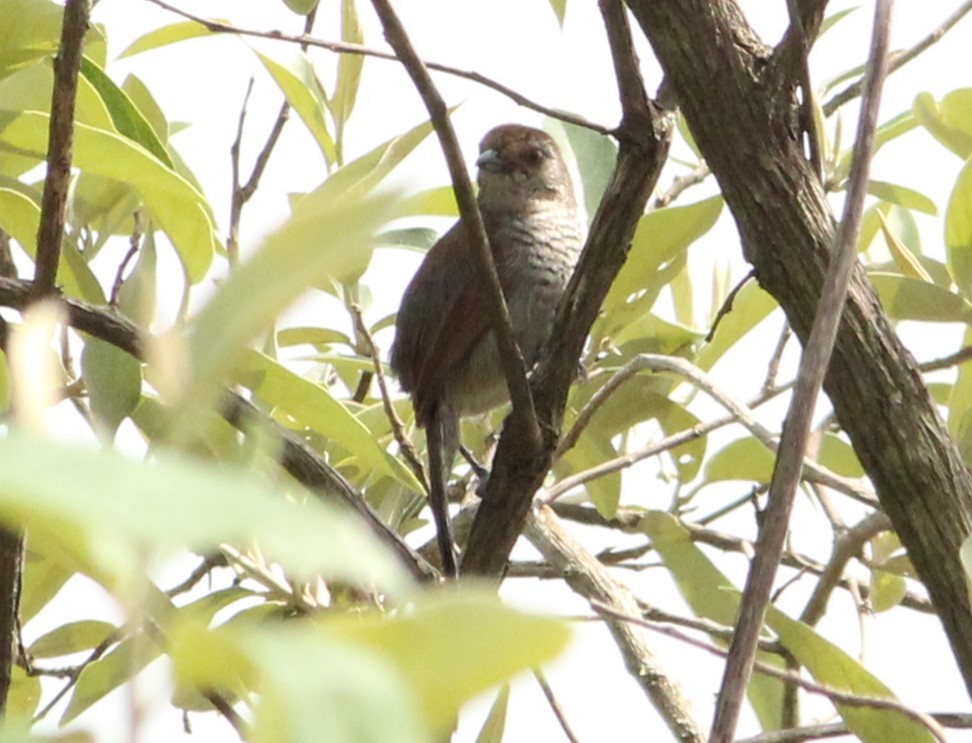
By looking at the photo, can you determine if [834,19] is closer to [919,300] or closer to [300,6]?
[919,300]

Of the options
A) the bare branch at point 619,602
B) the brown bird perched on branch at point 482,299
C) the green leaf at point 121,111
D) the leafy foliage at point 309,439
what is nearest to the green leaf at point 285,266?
the leafy foliage at point 309,439

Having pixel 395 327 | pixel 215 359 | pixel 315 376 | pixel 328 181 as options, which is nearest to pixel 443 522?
pixel 315 376

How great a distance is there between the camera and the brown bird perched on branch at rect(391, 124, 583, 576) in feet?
12.6

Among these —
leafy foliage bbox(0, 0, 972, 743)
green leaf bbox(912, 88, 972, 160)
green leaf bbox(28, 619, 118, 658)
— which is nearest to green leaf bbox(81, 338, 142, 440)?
leafy foliage bbox(0, 0, 972, 743)

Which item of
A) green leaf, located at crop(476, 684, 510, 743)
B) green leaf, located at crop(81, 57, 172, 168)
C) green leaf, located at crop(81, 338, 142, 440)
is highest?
green leaf, located at crop(81, 57, 172, 168)

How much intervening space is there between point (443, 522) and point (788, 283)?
98 centimetres

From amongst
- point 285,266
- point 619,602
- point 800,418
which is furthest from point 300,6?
point 285,266

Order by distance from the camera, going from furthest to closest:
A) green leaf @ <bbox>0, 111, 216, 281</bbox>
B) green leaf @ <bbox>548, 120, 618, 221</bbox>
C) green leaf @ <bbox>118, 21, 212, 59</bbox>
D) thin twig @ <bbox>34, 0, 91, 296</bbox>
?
1. green leaf @ <bbox>548, 120, 618, 221</bbox>
2. green leaf @ <bbox>118, 21, 212, 59</bbox>
3. green leaf @ <bbox>0, 111, 216, 281</bbox>
4. thin twig @ <bbox>34, 0, 91, 296</bbox>

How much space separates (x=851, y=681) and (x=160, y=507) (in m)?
1.48

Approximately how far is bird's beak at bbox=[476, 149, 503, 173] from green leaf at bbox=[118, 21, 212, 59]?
245 cm

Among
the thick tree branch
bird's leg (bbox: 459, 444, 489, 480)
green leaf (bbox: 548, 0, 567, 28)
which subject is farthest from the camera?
bird's leg (bbox: 459, 444, 489, 480)

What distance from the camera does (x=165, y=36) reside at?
7.86ft

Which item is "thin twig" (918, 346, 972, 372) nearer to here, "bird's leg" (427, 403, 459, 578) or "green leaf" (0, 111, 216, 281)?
"bird's leg" (427, 403, 459, 578)

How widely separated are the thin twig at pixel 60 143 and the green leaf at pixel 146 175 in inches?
6.0
